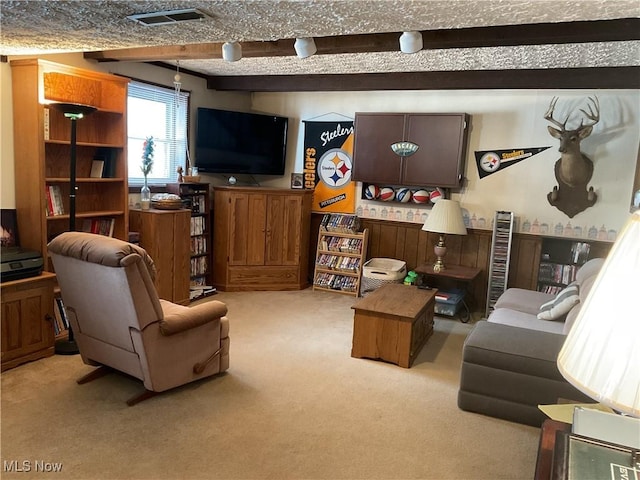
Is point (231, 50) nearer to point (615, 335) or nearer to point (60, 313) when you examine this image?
point (60, 313)

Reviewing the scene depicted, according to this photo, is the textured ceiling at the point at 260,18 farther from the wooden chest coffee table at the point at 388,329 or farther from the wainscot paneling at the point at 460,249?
the wainscot paneling at the point at 460,249

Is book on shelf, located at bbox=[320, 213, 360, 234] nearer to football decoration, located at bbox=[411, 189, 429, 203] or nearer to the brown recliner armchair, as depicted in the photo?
football decoration, located at bbox=[411, 189, 429, 203]

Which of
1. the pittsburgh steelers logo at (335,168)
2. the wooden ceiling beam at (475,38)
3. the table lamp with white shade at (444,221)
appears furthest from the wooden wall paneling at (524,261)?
the wooden ceiling beam at (475,38)

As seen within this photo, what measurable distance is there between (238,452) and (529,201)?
160 inches

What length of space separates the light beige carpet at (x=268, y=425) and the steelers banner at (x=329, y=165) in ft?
8.69

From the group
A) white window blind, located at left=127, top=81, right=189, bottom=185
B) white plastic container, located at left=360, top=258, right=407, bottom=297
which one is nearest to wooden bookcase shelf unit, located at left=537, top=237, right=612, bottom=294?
white plastic container, located at left=360, top=258, right=407, bottom=297

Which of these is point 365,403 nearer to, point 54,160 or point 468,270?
point 468,270

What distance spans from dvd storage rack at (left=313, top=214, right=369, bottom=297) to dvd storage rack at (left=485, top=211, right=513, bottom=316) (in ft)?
4.90

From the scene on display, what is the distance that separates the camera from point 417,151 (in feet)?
17.8

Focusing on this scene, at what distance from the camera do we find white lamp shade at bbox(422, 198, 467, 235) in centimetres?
514

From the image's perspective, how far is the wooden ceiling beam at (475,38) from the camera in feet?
9.59

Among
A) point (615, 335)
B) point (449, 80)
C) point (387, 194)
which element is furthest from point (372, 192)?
point (615, 335)

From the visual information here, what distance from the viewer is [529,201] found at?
5.23 metres

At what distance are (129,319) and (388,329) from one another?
6.35 ft
